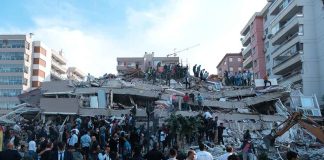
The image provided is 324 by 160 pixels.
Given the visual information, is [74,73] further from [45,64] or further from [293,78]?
[293,78]

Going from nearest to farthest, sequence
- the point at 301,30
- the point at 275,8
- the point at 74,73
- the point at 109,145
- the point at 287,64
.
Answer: the point at 109,145 < the point at 301,30 < the point at 287,64 < the point at 275,8 < the point at 74,73

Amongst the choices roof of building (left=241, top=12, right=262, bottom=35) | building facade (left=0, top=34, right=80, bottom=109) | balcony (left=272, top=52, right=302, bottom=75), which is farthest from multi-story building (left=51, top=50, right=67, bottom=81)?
balcony (left=272, top=52, right=302, bottom=75)

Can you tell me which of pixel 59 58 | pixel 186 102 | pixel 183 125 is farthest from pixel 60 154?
pixel 59 58

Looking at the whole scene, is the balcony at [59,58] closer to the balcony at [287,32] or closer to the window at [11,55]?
the window at [11,55]

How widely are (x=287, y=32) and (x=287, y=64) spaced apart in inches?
170

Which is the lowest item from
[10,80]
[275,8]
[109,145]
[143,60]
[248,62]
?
[109,145]

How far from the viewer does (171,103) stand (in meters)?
34.9

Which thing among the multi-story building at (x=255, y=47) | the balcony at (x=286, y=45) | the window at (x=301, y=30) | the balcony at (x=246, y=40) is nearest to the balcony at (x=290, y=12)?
the window at (x=301, y=30)

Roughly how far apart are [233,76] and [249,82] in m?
1.74

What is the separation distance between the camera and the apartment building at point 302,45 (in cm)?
5141

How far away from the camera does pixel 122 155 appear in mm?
18922

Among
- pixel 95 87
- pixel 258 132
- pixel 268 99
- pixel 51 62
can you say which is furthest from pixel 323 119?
pixel 51 62

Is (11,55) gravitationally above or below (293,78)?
above

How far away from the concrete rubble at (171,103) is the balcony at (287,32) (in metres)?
17.7
